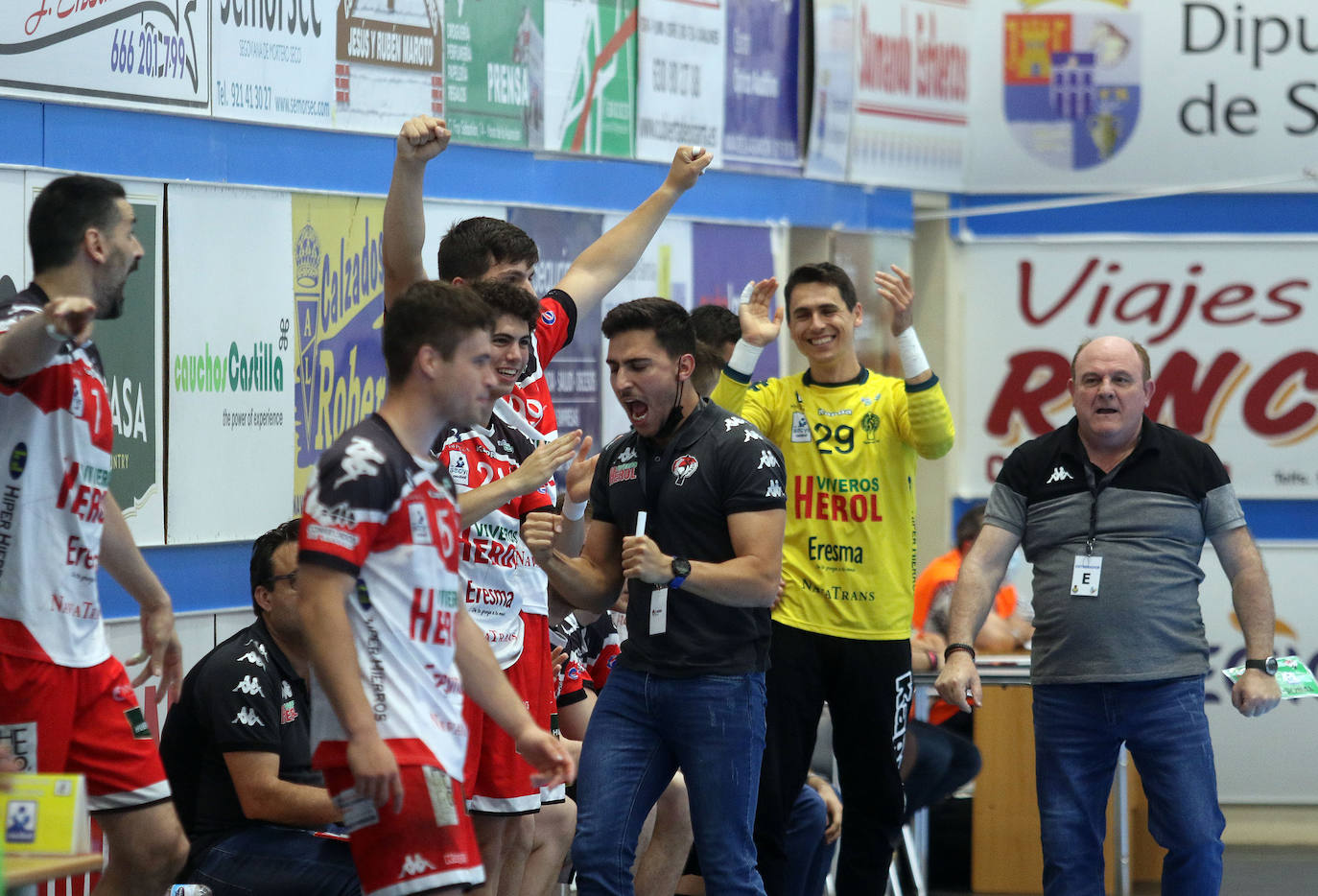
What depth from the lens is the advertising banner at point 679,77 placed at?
7.82 metres

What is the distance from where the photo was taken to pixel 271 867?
4.54 metres

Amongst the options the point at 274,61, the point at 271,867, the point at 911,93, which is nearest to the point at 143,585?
the point at 271,867

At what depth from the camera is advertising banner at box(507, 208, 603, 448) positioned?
7168 mm

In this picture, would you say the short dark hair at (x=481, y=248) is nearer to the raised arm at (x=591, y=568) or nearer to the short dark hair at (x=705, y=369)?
the raised arm at (x=591, y=568)

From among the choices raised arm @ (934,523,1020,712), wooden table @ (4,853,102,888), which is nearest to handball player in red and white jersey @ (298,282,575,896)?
wooden table @ (4,853,102,888)

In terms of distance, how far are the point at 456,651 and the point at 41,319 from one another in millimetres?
1015

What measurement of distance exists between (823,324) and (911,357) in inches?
13.5

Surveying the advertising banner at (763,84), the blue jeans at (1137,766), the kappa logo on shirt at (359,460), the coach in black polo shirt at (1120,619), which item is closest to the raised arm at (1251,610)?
the coach in black polo shirt at (1120,619)

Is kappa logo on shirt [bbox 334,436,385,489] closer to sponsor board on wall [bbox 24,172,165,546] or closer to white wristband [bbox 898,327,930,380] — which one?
sponsor board on wall [bbox 24,172,165,546]

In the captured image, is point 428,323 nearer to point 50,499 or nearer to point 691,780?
point 50,499

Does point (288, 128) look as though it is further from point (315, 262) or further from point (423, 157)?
point (423, 157)

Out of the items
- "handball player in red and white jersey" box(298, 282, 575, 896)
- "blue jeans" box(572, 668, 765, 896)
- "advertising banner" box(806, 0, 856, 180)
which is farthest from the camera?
"advertising banner" box(806, 0, 856, 180)

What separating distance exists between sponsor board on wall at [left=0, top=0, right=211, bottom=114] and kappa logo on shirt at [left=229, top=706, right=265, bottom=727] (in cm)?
190

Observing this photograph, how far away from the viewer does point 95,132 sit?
17.8 ft
